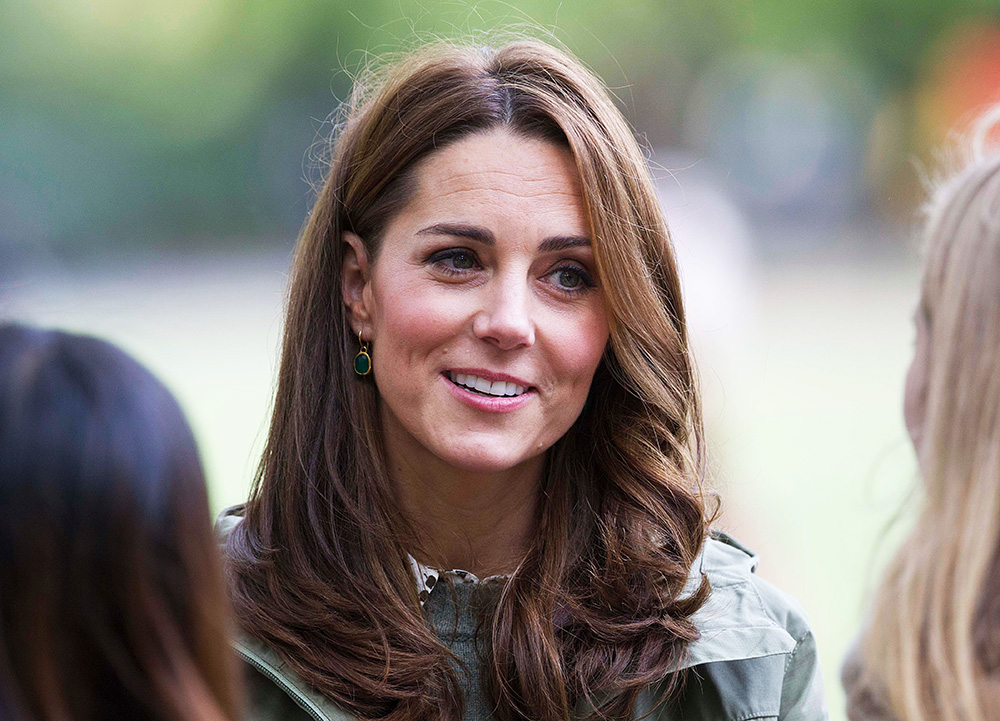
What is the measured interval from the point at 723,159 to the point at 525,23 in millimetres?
15753

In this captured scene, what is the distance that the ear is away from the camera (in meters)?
2.94

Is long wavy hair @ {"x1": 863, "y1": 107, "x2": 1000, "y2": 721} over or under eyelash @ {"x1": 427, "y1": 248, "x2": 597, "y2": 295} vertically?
under

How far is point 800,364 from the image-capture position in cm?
1309

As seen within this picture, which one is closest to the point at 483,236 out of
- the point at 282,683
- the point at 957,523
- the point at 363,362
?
the point at 363,362

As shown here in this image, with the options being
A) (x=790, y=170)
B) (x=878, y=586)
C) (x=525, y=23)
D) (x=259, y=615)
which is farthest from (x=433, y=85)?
(x=790, y=170)

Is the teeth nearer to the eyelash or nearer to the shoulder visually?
the eyelash

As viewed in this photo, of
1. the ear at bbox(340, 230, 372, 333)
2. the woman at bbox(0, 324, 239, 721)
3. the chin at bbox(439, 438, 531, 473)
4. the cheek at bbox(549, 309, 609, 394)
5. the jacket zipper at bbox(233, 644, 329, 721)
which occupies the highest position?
the ear at bbox(340, 230, 372, 333)

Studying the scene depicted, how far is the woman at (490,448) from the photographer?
8.79 feet

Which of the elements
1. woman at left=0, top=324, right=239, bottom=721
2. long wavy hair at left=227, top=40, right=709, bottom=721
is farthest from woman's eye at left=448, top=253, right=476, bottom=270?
woman at left=0, top=324, right=239, bottom=721

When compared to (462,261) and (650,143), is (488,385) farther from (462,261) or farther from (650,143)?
(650,143)

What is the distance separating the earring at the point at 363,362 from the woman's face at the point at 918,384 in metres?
1.36

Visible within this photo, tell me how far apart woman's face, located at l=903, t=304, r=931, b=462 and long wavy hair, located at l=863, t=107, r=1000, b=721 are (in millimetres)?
52

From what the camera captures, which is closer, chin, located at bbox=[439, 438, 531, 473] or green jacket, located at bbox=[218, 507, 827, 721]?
green jacket, located at bbox=[218, 507, 827, 721]

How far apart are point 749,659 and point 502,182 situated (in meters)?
1.23
